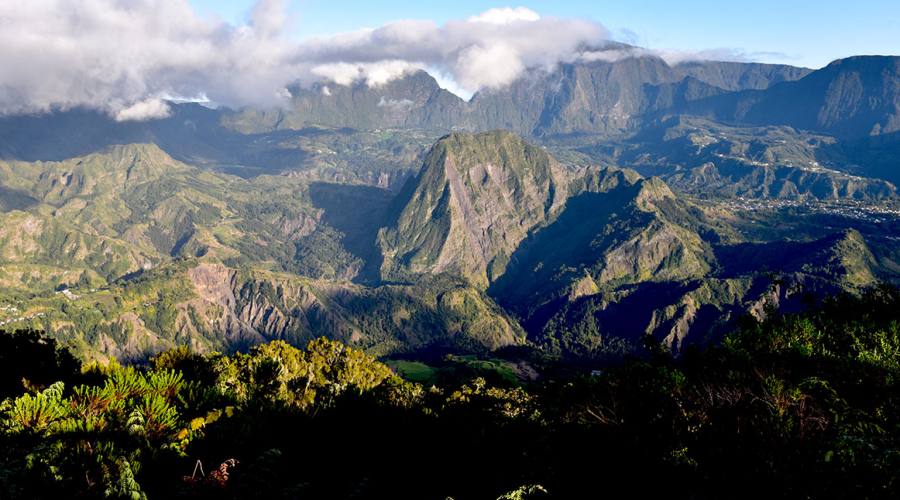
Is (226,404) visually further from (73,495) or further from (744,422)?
(744,422)

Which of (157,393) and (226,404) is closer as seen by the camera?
(157,393)

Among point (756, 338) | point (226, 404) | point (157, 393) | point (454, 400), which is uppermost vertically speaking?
point (157, 393)

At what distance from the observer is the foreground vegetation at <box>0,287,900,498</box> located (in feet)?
46.9

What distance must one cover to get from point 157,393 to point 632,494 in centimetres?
2004

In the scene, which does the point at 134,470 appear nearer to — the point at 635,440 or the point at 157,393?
the point at 157,393

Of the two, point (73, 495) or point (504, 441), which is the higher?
point (73, 495)

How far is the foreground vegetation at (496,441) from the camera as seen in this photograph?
14.3 metres

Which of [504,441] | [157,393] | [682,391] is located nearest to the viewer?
[157,393]

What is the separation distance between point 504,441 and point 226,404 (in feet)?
95.3

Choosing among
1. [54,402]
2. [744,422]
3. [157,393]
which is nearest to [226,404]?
[157,393]

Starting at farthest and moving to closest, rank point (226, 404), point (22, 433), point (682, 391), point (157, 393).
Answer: point (682, 391) < point (226, 404) < point (157, 393) < point (22, 433)

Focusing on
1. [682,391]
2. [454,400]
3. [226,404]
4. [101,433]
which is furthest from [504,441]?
[454,400]

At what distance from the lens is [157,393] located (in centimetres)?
1777

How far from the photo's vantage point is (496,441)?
1811 inches
